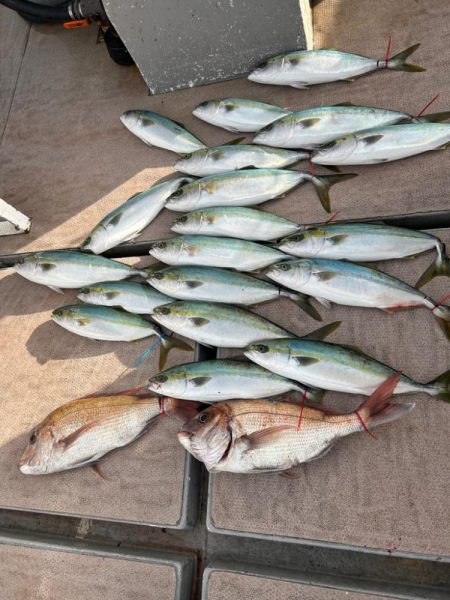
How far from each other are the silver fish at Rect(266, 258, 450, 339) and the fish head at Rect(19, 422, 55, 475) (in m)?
1.28

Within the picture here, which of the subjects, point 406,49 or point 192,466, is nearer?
point 192,466

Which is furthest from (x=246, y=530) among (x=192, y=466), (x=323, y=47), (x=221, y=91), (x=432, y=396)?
(x=323, y=47)

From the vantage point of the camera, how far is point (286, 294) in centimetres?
214

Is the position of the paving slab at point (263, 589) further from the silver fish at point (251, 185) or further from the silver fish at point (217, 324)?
the silver fish at point (251, 185)

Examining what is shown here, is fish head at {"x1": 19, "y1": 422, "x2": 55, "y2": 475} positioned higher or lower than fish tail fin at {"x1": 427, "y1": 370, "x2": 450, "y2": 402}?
lower

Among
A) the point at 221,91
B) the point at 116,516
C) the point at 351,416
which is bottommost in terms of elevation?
the point at 116,516

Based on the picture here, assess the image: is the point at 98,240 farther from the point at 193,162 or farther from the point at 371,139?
the point at 371,139

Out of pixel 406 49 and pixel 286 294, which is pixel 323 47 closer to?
pixel 406 49

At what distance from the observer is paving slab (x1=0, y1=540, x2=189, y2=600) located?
1921 millimetres

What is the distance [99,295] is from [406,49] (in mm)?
2237

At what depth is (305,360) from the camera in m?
1.88

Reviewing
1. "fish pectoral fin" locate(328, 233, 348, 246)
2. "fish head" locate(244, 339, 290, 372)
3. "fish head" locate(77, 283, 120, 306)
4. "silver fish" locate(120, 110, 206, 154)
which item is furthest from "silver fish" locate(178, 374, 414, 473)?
"silver fish" locate(120, 110, 206, 154)

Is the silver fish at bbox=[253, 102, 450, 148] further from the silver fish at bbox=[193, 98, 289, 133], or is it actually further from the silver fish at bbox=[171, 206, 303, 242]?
the silver fish at bbox=[171, 206, 303, 242]

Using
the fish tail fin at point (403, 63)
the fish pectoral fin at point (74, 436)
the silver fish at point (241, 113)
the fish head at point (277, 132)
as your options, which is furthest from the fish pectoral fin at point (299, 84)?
the fish pectoral fin at point (74, 436)
